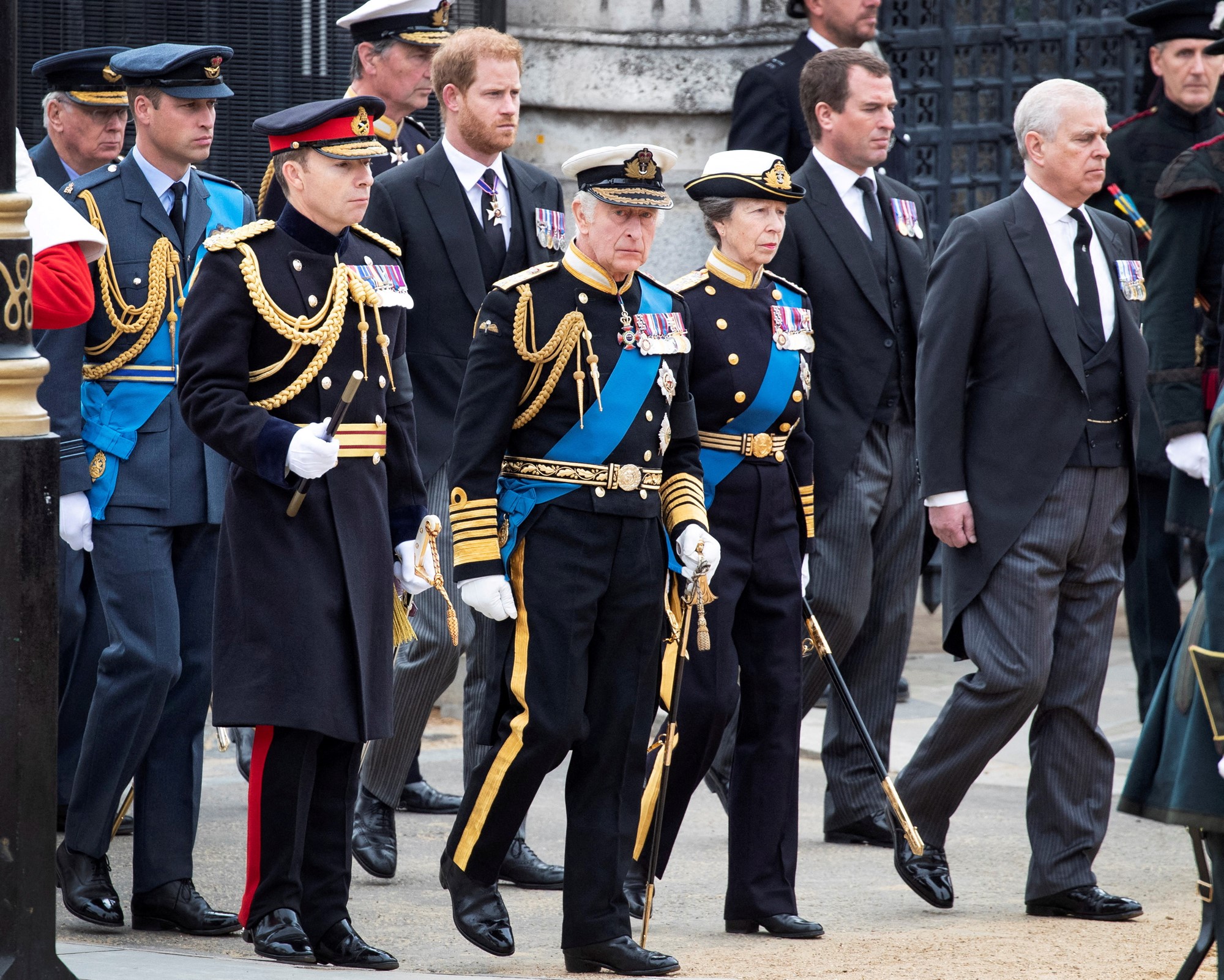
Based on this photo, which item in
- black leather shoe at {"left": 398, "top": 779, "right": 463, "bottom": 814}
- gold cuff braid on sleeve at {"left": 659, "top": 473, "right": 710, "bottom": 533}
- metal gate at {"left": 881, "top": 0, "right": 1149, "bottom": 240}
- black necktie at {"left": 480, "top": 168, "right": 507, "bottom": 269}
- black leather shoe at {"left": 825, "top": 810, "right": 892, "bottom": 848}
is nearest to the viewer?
gold cuff braid on sleeve at {"left": 659, "top": 473, "right": 710, "bottom": 533}

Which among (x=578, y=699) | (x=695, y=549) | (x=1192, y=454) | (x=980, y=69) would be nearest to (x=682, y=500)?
(x=695, y=549)

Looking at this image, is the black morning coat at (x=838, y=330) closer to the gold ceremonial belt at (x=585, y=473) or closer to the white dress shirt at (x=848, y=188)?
the white dress shirt at (x=848, y=188)

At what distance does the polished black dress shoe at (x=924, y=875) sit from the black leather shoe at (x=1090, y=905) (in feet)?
0.80

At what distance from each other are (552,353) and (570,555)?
483 mm

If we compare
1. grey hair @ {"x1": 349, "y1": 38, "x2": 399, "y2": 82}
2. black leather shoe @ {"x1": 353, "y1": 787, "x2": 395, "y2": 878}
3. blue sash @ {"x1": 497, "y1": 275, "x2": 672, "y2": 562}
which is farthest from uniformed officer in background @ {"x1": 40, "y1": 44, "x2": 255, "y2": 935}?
grey hair @ {"x1": 349, "y1": 38, "x2": 399, "y2": 82}

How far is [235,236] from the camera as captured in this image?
196 inches

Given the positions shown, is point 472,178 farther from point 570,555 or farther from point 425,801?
point 425,801

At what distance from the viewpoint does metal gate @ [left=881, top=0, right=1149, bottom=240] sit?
984 cm

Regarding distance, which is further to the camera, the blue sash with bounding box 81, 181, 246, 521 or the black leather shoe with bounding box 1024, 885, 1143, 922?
the black leather shoe with bounding box 1024, 885, 1143, 922

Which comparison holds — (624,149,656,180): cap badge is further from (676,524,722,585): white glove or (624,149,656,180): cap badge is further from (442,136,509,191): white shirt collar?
(442,136,509,191): white shirt collar

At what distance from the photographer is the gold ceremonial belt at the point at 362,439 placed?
197 inches

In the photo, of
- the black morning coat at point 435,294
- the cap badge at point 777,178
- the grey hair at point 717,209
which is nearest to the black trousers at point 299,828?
the black morning coat at point 435,294

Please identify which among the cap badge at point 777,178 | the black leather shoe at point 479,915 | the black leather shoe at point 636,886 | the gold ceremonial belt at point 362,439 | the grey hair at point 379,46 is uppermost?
the grey hair at point 379,46

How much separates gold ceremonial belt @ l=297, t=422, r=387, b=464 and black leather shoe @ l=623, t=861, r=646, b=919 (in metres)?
1.34
